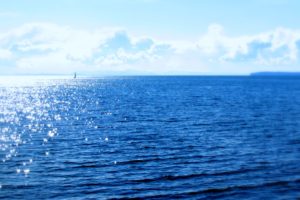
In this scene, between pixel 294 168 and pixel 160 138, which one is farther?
pixel 160 138

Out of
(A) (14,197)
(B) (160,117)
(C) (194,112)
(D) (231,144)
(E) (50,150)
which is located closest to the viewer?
(A) (14,197)

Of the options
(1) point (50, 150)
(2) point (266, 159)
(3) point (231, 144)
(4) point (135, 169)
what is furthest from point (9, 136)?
(2) point (266, 159)

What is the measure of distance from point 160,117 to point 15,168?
4368cm

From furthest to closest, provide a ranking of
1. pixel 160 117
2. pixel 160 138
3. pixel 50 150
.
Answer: pixel 160 117, pixel 160 138, pixel 50 150

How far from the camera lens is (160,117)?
261ft

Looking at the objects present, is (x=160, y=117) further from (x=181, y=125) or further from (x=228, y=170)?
(x=228, y=170)

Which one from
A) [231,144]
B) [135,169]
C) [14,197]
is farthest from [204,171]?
[14,197]

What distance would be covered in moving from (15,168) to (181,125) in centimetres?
3467

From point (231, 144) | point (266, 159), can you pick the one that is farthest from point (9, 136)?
point (266, 159)

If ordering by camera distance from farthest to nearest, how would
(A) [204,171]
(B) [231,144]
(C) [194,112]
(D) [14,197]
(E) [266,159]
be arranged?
(C) [194,112], (B) [231,144], (E) [266,159], (A) [204,171], (D) [14,197]

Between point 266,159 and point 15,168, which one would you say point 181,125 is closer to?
point 266,159

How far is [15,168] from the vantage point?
38.7 m

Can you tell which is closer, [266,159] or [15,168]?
[15,168]

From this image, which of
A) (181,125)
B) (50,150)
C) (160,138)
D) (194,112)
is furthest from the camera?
(194,112)
